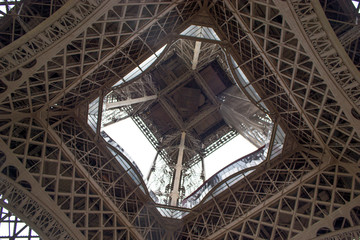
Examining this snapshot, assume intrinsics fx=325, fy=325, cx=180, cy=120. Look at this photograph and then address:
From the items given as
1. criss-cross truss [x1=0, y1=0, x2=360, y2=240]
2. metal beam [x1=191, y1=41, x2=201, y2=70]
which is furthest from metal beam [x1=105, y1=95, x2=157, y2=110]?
metal beam [x1=191, y1=41, x2=201, y2=70]

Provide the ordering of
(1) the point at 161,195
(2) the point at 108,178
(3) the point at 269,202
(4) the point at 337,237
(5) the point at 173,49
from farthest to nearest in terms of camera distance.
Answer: (5) the point at 173,49 → (1) the point at 161,195 → (2) the point at 108,178 → (3) the point at 269,202 → (4) the point at 337,237

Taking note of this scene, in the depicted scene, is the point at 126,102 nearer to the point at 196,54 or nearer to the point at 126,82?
the point at 196,54

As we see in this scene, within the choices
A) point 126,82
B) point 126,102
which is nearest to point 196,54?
point 126,102

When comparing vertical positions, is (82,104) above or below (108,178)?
above

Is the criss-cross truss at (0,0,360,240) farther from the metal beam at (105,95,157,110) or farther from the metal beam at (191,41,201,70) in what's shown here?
the metal beam at (191,41,201,70)

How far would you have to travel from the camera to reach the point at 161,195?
2498 centimetres

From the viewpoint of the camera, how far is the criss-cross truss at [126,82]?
13594 mm

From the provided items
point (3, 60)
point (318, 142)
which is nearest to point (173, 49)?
point (318, 142)

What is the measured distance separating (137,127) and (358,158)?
2046 cm

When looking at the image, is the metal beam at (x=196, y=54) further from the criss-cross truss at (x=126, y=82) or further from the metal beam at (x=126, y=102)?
the criss-cross truss at (x=126, y=82)

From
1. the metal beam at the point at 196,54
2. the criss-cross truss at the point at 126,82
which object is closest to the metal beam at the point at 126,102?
the criss-cross truss at the point at 126,82

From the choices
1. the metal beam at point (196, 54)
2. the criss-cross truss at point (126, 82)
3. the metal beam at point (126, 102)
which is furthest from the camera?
the metal beam at point (196, 54)

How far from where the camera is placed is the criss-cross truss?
1359 centimetres

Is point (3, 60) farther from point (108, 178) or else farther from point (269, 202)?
point (269, 202)
